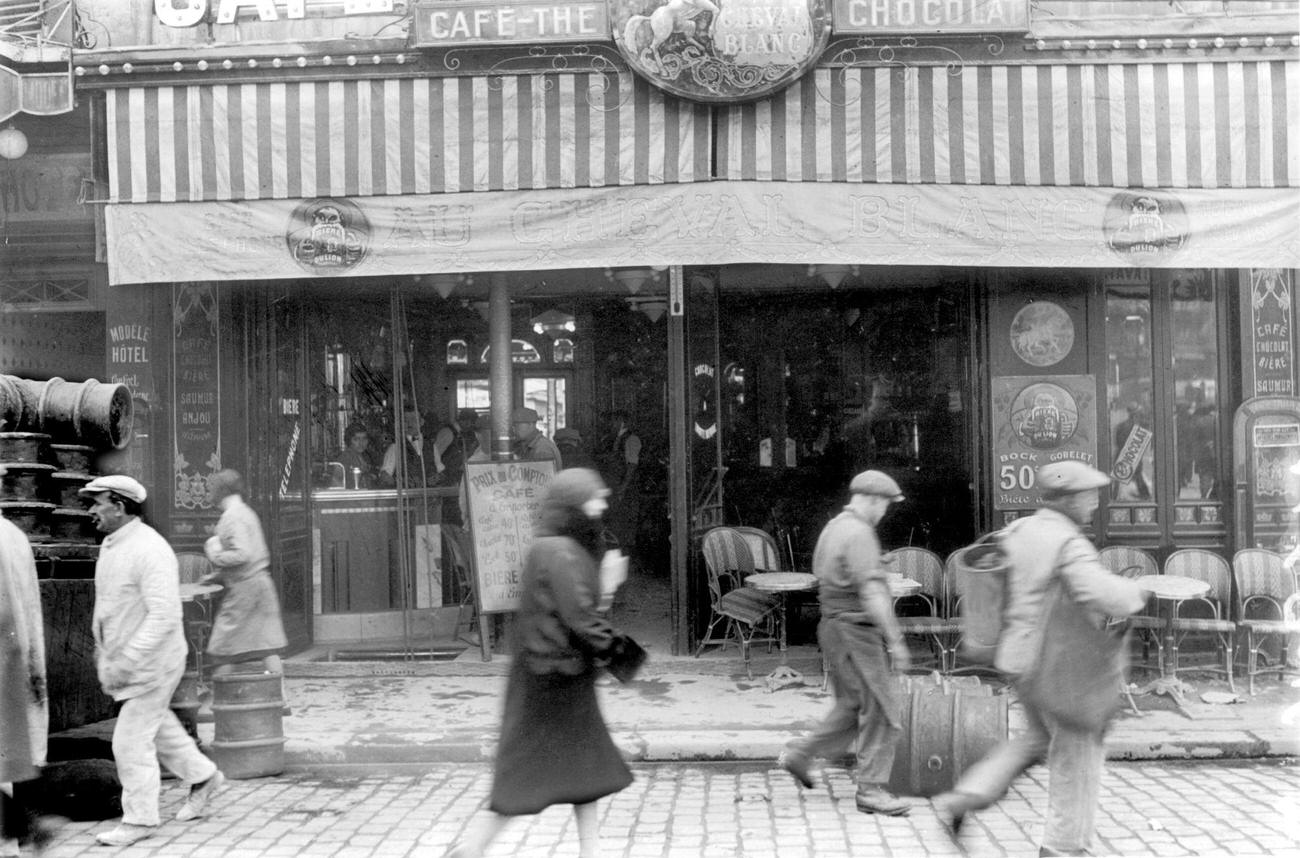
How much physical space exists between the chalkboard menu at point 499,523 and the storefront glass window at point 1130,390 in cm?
494

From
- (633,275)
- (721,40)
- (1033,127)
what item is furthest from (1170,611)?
(633,275)

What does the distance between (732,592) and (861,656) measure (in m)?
3.42

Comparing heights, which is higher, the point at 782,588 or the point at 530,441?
the point at 530,441

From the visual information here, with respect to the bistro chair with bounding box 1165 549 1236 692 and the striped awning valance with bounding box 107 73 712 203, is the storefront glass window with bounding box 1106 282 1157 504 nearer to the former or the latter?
the bistro chair with bounding box 1165 549 1236 692

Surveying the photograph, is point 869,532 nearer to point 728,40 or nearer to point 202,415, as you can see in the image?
point 728,40

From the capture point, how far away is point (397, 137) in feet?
30.5

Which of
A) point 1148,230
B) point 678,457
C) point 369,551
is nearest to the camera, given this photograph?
point 1148,230

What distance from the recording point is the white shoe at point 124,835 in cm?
591

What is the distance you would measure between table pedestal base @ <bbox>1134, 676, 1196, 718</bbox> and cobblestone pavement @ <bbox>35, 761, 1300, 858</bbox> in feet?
3.72

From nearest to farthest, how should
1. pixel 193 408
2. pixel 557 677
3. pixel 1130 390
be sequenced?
1. pixel 557 677
2. pixel 1130 390
3. pixel 193 408

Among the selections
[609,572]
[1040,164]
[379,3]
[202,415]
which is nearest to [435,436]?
[202,415]

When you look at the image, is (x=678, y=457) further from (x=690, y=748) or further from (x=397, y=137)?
(x=397, y=137)

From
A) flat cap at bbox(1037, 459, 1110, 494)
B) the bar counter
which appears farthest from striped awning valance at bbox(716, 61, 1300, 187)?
the bar counter

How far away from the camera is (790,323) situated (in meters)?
12.1
